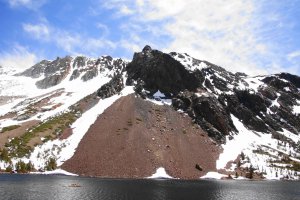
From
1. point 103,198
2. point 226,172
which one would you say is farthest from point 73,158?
point 103,198

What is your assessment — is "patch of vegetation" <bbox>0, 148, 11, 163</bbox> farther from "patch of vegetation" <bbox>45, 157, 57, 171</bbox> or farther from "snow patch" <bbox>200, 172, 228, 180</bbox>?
"snow patch" <bbox>200, 172, 228, 180</bbox>

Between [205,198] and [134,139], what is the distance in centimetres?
9364

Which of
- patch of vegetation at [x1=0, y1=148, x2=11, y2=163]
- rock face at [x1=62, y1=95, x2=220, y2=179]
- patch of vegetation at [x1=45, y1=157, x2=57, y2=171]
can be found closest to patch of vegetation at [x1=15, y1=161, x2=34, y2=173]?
patch of vegetation at [x1=0, y1=148, x2=11, y2=163]

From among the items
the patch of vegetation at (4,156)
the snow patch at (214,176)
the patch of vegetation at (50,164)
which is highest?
the patch of vegetation at (4,156)

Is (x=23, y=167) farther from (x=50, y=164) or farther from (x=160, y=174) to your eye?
(x=160, y=174)

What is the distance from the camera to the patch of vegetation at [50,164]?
174 metres

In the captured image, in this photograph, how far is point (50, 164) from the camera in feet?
578

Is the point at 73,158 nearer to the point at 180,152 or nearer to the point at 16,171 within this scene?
the point at 16,171

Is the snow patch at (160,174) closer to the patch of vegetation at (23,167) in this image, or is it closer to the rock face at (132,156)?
the rock face at (132,156)

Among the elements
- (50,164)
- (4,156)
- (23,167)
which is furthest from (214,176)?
(4,156)

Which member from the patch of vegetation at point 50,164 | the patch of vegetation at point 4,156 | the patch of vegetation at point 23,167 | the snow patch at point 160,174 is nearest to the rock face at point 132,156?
the snow patch at point 160,174

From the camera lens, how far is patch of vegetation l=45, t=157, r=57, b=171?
570ft

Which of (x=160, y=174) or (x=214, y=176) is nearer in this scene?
(x=160, y=174)

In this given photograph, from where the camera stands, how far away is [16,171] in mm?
171250
